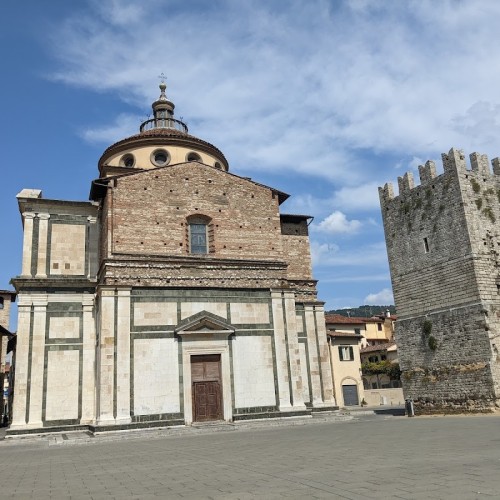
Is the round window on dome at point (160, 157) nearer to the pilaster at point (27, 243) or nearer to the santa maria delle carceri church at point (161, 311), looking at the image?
the santa maria delle carceri church at point (161, 311)

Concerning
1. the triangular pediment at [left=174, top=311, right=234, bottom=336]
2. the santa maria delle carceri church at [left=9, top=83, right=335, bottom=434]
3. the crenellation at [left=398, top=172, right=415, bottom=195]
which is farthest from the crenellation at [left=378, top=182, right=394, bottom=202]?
the triangular pediment at [left=174, top=311, right=234, bottom=336]

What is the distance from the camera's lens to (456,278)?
2356cm

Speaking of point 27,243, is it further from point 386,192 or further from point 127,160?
point 386,192

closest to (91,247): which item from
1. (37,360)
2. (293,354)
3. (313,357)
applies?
(37,360)

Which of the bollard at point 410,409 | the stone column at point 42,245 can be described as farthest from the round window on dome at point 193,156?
the bollard at point 410,409

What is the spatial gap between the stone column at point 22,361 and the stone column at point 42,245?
4.19 feet

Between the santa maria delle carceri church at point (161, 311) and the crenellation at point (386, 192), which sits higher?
the crenellation at point (386, 192)

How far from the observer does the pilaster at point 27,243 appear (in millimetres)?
21725

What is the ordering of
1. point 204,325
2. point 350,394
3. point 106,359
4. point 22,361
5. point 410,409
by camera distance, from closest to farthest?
point 106,359
point 22,361
point 204,325
point 410,409
point 350,394

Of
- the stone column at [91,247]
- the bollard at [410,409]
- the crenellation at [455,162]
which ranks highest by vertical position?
the crenellation at [455,162]

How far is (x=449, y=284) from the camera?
23.9 metres

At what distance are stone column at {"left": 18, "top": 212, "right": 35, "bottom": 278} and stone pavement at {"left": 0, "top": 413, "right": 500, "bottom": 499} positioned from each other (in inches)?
350

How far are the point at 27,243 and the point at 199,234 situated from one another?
296 inches

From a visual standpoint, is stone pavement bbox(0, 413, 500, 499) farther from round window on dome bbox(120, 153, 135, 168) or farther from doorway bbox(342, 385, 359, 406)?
doorway bbox(342, 385, 359, 406)
